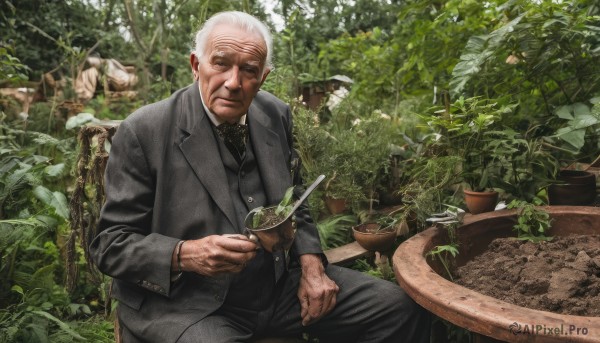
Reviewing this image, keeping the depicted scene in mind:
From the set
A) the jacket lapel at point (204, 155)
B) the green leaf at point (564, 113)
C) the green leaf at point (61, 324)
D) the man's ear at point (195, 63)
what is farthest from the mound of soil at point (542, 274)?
the green leaf at point (61, 324)

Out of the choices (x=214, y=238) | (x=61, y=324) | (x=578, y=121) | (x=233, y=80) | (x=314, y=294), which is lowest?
(x=61, y=324)

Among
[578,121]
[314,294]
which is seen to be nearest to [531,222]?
[578,121]

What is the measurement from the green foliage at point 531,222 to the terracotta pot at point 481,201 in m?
0.19

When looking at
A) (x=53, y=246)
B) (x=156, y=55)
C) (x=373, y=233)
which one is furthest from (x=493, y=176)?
(x=156, y=55)

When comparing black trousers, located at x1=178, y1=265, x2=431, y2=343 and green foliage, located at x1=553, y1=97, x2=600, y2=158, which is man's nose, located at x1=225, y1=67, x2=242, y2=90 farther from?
green foliage, located at x1=553, y1=97, x2=600, y2=158

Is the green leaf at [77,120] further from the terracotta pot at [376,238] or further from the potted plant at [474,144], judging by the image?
the potted plant at [474,144]

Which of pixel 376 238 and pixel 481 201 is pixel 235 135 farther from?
pixel 481 201

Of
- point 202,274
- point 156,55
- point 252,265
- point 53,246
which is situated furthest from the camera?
point 156,55

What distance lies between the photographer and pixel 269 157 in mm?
2281

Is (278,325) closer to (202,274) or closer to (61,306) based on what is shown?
(202,274)

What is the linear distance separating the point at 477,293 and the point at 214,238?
35.2 inches

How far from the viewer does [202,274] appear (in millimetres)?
1887

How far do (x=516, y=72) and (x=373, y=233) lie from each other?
145 centimetres

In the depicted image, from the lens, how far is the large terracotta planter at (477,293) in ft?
4.51
